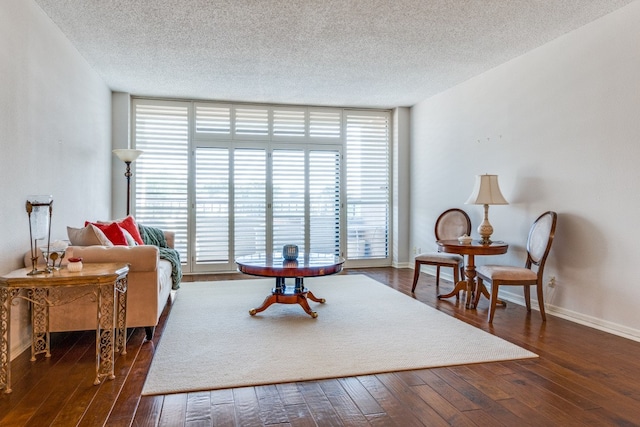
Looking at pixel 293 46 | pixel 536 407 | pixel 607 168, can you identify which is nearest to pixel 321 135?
pixel 293 46

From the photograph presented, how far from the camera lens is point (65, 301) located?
2637 millimetres

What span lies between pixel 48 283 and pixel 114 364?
25.7 inches

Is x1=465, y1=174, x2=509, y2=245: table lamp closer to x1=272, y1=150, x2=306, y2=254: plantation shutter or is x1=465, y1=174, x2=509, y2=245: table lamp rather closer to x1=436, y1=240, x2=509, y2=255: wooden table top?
x1=436, y1=240, x2=509, y2=255: wooden table top

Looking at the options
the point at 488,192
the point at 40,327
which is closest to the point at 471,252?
the point at 488,192

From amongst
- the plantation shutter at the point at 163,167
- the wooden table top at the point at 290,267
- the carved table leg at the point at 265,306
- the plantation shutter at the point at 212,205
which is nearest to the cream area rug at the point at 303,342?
the carved table leg at the point at 265,306

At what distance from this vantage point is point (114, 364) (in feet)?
8.22

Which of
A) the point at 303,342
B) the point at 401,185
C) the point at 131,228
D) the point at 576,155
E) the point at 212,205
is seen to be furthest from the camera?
the point at 401,185

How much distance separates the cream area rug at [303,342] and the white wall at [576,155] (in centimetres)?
110

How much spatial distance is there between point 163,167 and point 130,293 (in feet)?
10.5

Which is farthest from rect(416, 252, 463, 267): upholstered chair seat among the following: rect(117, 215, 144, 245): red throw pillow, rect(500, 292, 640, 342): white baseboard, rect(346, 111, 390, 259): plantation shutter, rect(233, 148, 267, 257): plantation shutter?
rect(117, 215, 144, 245): red throw pillow

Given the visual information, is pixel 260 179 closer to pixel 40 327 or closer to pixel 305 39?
pixel 305 39

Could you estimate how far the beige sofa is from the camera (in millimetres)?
2721

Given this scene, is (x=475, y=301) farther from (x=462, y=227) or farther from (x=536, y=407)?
(x=536, y=407)

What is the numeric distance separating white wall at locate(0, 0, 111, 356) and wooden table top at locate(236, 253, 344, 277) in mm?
1590
